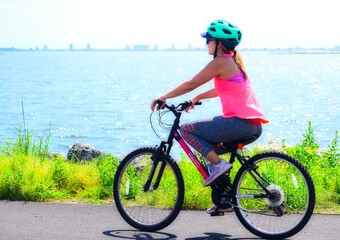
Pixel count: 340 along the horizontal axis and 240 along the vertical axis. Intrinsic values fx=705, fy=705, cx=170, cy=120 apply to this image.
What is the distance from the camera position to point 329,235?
267 inches

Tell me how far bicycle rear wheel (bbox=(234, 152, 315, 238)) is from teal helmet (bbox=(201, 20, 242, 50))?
109 centimetres

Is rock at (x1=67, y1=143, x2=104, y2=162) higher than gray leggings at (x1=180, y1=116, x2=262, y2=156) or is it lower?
lower

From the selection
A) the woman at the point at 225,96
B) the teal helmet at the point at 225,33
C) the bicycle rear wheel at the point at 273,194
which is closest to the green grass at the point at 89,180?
the bicycle rear wheel at the point at 273,194

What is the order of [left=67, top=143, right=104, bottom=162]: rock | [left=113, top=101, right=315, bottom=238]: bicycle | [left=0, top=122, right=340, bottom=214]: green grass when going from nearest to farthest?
[left=113, top=101, right=315, bottom=238]: bicycle < [left=0, top=122, right=340, bottom=214]: green grass < [left=67, top=143, right=104, bottom=162]: rock

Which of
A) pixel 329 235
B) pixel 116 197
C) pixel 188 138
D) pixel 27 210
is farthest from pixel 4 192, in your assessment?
pixel 329 235

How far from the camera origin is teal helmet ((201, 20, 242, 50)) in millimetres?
6613

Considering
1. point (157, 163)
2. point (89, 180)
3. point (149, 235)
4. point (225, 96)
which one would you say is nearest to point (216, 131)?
point (225, 96)

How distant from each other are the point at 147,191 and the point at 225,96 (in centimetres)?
128

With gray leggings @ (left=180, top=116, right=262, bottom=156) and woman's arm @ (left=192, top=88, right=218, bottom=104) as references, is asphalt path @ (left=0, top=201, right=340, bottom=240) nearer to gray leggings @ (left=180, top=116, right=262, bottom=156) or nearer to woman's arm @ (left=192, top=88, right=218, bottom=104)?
gray leggings @ (left=180, top=116, right=262, bottom=156)

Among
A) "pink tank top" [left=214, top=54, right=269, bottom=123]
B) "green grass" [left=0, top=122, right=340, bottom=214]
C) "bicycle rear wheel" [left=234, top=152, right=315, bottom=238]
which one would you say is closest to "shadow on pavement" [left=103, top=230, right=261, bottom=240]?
"bicycle rear wheel" [left=234, top=152, right=315, bottom=238]

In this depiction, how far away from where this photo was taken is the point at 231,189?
268 inches

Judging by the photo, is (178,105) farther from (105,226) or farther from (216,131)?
(105,226)

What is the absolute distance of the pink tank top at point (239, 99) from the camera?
6.59 meters

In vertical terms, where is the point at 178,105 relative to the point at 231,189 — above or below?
above
